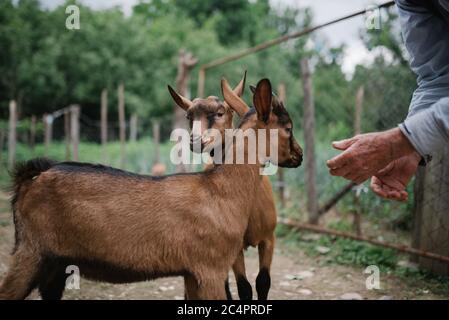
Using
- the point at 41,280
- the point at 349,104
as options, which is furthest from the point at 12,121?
the point at 41,280

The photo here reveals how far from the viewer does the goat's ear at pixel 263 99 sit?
2352mm

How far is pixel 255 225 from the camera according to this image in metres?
3.40

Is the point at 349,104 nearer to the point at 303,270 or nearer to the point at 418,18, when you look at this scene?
the point at 303,270

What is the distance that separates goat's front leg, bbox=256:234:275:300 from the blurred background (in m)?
2.22

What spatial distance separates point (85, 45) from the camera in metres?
24.5

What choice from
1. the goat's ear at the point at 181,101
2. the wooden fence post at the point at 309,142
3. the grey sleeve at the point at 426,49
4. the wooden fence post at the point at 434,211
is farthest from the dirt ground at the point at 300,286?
the grey sleeve at the point at 426,49

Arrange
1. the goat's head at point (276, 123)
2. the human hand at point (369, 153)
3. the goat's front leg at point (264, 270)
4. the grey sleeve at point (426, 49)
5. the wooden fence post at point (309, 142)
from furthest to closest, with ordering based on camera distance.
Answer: the wooden fence post at point (309, 142) → the goat's front leg at point (264, 270) → the goat's head at point (276, 123) → the grey sleeve at point (426, 49) → the human hand at point (369, 153)

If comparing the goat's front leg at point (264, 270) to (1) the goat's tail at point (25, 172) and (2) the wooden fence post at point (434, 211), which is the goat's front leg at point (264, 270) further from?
(2) the wooden fence post at point (434, 211)

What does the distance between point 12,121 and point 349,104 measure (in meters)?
9.42

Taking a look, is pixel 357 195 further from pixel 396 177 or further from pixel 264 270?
pixel 396 177

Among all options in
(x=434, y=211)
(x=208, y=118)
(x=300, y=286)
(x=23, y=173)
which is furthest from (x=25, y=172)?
(x=434, y=211)

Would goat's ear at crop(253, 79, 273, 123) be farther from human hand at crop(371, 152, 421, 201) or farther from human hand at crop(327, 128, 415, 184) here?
human hand at crop(371, 152, 421, 201)

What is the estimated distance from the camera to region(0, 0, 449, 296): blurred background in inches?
249

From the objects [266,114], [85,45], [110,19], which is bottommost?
[266,114]
